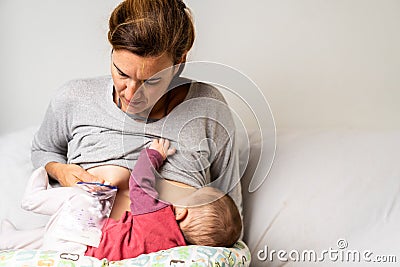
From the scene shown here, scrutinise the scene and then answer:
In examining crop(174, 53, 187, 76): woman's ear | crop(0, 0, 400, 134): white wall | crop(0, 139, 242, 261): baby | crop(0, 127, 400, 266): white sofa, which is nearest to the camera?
crop(0, 139, 242, 261): baby

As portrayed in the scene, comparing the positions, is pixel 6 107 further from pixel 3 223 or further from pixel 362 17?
Result: pixel 362 17

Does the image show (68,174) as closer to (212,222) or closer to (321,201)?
(212,222)

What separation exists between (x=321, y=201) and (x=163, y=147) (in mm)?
437

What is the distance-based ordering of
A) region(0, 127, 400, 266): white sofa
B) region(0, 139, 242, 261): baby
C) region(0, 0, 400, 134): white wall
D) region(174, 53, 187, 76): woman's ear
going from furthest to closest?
region(0, 0, 400, 134): white wall, region(0, 127, 400, 266): white sofa, region(174, 53, 187, 76): woman's ear, region(0, 139, 242, 261): baby

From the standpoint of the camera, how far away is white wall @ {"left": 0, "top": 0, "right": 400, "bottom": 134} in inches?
79.2

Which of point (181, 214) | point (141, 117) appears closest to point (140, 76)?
point (141, 117)

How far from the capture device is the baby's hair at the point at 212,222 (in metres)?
1.33

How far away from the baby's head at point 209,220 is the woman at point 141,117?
0.09 meters

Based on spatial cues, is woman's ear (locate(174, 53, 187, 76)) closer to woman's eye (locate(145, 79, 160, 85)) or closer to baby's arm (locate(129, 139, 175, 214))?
woman's eye (locate(145, 79, 160, 85))

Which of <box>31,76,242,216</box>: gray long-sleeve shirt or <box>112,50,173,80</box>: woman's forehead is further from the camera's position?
<box>31,76,242,216</box>: gray long-sleeve shirt

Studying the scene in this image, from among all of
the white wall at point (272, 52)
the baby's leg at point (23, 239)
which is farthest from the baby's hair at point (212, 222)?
the white wall at point (272, 52)

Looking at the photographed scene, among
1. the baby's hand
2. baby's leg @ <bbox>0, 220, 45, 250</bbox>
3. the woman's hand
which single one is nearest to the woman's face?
the baby's hand

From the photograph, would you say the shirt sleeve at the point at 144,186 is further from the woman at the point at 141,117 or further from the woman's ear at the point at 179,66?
the woman's ear at the point at 179,66

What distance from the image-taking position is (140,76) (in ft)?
4.48
